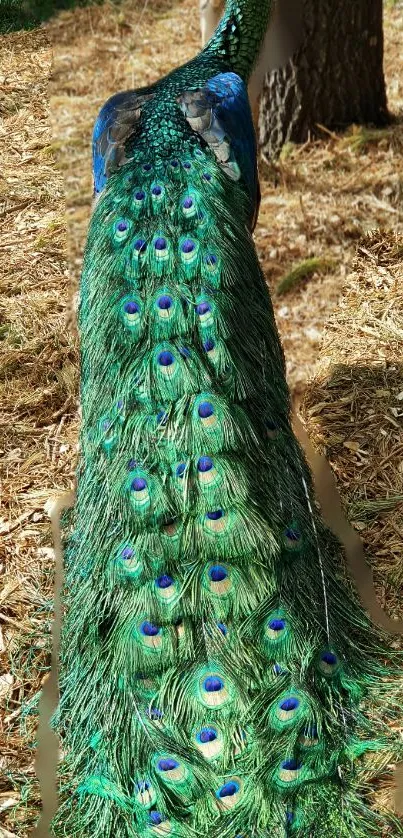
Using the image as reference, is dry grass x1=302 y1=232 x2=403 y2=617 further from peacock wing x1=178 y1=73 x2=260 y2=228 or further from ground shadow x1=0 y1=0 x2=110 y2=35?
ground shadow x1=0 y1=0 x2=110 y2=35

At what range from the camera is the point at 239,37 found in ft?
12.3

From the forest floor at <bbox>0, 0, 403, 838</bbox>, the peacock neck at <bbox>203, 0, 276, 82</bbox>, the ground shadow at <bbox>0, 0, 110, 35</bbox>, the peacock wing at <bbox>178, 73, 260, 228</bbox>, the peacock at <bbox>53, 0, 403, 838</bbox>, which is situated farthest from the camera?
the ground shadow at <bbox>0, 0, 110, 35</bbox>

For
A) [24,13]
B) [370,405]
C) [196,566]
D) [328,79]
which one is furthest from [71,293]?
[24,13]

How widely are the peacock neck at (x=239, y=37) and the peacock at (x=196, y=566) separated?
737 mm

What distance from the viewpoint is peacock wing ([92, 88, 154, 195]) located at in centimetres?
315

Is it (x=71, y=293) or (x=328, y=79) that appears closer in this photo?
(x=71, y=293)

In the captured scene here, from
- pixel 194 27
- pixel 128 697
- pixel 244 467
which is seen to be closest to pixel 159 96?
pixel 244 467

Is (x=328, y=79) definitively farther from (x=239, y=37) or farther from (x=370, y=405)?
(x=370, y=405)

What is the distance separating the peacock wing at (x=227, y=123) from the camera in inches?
123

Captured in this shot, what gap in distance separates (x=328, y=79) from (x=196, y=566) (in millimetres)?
4375

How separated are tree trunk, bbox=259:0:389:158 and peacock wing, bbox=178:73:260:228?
102 inches

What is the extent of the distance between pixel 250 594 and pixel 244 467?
14.7 inches

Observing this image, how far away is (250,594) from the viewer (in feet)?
8.35

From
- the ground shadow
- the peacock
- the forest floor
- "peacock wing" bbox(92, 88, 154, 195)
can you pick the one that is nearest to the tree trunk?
the forest floor
